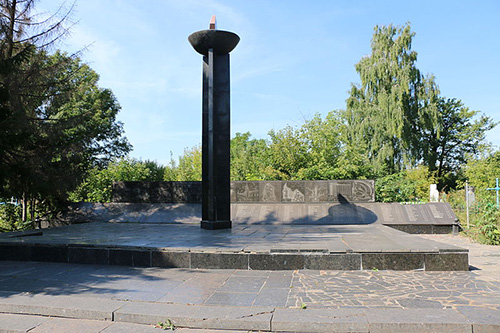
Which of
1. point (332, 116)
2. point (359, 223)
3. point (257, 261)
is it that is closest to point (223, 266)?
point (257, 261)

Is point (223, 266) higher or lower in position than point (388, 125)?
lower

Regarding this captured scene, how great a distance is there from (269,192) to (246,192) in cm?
82

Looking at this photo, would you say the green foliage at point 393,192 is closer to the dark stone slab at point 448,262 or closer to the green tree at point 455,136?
the dark stone slab at point 448,262

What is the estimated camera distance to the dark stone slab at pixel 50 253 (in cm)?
660

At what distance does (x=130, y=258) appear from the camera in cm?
622

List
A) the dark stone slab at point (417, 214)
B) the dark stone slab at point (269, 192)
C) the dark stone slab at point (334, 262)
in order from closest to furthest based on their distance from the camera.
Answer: the dark stone slab at point (334, 262), the dark stone slab at point (417, 214), the dark stone slab at point (269, 192)

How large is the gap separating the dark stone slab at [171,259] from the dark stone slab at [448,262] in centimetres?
376

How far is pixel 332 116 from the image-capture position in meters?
27.0

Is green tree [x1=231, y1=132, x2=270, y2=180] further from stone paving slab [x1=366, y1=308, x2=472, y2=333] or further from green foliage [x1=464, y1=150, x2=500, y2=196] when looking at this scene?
stone paving slab [x1=366, y1=308, x2=472, y2=333]

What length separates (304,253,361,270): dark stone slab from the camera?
5.62 metres

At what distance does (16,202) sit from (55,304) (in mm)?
13057

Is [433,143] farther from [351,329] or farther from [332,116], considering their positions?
[351,329]

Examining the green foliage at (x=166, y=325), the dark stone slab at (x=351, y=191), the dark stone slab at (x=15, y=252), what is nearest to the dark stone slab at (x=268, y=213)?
the dark stone slab at (x=351, y=191)

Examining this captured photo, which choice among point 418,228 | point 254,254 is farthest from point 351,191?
point 254,254
